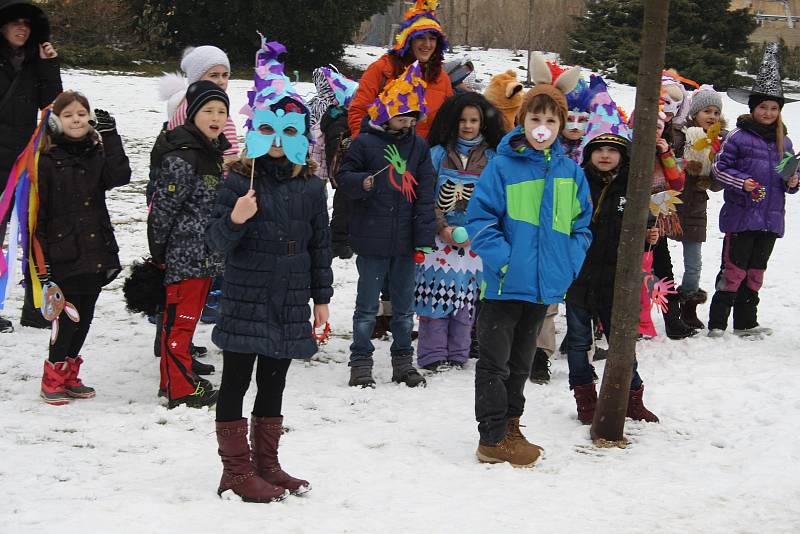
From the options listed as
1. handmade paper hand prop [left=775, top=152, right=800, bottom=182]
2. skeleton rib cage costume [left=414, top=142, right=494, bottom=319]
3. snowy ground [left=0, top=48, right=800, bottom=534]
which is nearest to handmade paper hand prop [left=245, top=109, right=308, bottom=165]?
snowy ground [left=0, top=48, right=800, bottom=534]

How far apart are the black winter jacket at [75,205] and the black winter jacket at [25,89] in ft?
4.68

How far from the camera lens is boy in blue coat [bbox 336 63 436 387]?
5973 mm

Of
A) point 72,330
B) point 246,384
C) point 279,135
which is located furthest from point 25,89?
point 246,384

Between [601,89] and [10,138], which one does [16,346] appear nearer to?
[10,138]

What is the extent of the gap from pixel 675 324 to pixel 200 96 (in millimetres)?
4128

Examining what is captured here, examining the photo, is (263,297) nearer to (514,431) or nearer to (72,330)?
(514,431)

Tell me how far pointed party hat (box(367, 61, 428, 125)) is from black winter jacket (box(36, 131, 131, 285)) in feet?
5.42

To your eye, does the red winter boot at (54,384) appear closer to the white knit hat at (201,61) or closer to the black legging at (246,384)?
the black legging at (246,384)

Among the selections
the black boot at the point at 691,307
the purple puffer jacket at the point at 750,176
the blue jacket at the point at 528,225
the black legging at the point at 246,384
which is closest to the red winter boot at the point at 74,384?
the black legging at the point at 246,384

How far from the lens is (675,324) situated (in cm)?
739

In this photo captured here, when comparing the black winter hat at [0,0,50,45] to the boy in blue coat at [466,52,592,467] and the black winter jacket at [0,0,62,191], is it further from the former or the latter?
the boy in blue coat at [466,52,592,467]

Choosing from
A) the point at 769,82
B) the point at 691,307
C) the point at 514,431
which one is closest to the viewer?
the point at 514,431

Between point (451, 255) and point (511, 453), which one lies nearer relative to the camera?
point (511, 453)

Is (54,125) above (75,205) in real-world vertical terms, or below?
above
